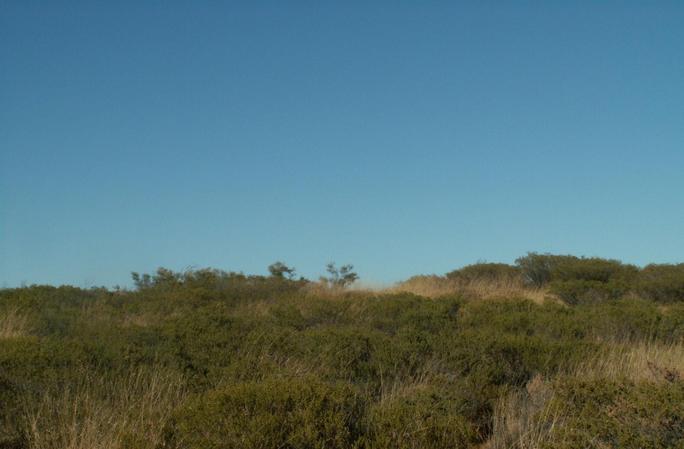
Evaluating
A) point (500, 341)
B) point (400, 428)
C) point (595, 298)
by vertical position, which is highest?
point (595, 298)

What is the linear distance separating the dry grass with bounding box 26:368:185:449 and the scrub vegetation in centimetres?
2

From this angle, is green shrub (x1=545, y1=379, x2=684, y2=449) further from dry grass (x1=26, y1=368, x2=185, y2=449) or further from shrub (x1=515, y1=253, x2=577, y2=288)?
shrub (x1=515, y1=253, x2=577, y2=288)

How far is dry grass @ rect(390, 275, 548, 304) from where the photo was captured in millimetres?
23281

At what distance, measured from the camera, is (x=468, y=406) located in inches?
315

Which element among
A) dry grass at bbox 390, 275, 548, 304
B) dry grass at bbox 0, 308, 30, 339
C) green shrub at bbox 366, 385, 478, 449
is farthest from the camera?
dry grass at bbox 390, 275, 548, 304

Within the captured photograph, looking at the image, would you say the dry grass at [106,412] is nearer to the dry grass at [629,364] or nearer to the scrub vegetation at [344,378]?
the scrub vegetation at [344,378]

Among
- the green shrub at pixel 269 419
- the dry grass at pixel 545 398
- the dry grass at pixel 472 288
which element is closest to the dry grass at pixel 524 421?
the dry grass at pixel 545 398

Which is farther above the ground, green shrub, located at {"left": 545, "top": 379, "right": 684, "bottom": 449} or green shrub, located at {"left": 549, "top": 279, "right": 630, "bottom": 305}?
green shrub, located at {"left": 549, "top": 279, "right": 630, "bottom": 305}

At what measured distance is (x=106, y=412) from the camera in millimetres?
7016

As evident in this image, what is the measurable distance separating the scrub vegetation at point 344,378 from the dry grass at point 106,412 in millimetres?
22

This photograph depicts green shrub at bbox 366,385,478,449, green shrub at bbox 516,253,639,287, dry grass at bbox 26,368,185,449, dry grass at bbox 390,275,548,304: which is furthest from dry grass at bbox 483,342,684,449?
green shrub at bbox 516,253,639,287

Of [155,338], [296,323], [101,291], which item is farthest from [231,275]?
[155,338]

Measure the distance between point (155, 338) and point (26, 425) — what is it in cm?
501

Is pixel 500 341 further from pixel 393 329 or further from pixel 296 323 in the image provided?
pixel 296 323
